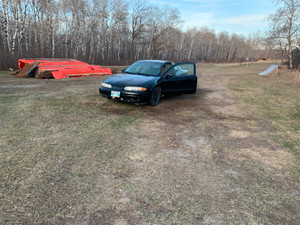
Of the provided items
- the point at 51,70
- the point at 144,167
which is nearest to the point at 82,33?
the point at 51,70

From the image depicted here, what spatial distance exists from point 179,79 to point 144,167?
495 centimetres

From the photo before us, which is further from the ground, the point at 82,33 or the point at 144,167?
the point at 82,33

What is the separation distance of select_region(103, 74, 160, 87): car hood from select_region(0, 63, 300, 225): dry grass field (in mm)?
818

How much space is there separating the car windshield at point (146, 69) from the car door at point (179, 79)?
14.4 inches

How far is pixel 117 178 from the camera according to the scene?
2904 millimetres

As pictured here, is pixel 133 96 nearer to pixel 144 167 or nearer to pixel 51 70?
pixel 144 167

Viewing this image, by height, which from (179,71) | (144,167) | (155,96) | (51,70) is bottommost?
(144,167)

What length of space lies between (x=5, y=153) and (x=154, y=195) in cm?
251

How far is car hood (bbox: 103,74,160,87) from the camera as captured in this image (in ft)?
20.3

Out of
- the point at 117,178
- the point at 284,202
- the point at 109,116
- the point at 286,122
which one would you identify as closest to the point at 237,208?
the point at 284,202

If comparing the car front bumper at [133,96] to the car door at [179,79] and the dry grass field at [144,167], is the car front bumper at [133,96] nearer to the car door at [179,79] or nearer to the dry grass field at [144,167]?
the dry grass field at [144,167]

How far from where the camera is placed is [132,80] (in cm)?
643

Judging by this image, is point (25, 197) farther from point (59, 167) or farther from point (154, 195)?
point (154, 195)

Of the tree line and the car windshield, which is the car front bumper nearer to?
the car windshield
